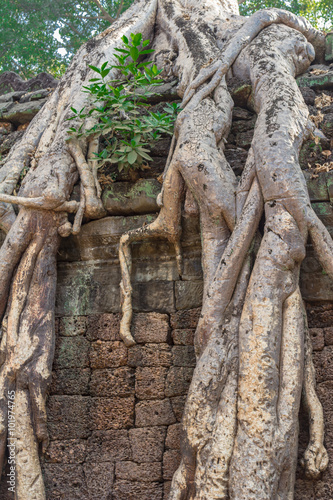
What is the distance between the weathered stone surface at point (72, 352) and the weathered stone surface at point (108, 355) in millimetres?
53

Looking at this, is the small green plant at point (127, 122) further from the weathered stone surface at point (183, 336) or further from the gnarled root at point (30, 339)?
the weathered stone surface at point (183, 336)

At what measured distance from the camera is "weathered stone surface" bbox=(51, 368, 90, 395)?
3.18 meters

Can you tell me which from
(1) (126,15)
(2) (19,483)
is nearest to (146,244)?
(2) (19,483)

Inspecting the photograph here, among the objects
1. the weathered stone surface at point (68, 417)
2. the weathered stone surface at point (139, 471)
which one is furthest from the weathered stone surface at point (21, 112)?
the weathered stone surface at point (139, 471)

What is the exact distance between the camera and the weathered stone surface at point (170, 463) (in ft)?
9.23

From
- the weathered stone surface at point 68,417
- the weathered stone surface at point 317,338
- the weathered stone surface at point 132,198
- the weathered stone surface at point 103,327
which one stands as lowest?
the weathered stone surface at point 68,417

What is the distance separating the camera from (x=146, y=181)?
3490 millimetres

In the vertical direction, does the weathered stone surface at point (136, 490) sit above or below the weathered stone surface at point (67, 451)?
below

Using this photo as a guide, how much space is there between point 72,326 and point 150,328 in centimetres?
58

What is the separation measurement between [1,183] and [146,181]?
1.20 metres

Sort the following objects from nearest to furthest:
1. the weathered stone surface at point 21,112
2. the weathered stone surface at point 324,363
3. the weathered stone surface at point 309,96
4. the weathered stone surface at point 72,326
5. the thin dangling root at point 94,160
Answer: the weathered stone surface at point 324,363, the weathered stone surface at point 72,326, the thin dangling root at point 94,160, the weathered stone surface at point 309,96, the weathered stone surface at point 21,112

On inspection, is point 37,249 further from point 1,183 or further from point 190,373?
point 190,373

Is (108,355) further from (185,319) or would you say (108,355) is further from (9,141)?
(9,141)

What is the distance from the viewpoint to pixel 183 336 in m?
3.15
